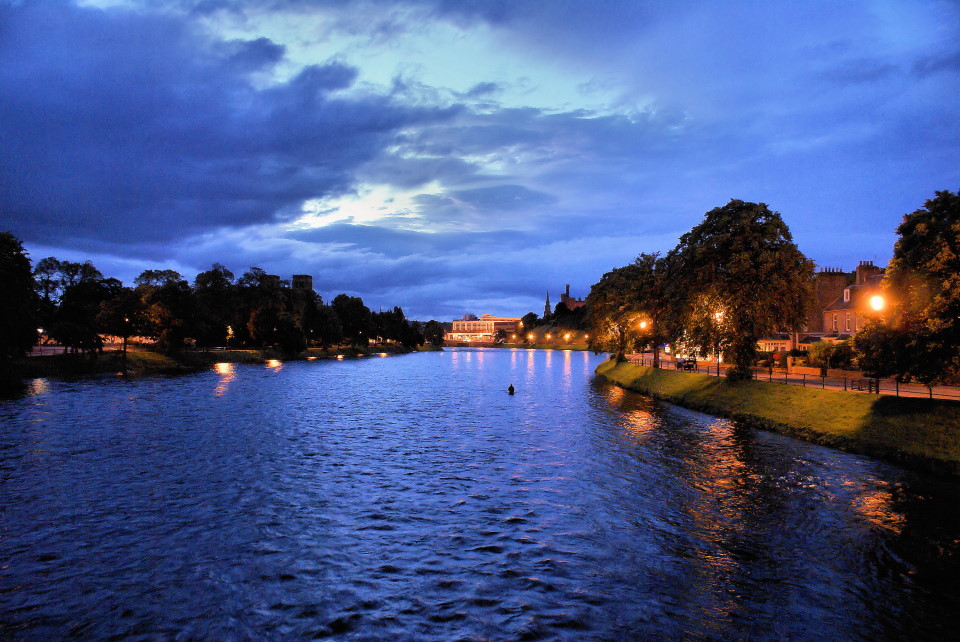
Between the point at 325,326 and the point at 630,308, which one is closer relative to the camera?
the point at 630,308

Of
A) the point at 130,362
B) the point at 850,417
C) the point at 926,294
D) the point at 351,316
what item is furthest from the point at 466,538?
the point at 351,316

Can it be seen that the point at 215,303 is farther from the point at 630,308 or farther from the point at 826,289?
the point at 826,289

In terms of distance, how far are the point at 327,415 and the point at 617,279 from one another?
56.5 m

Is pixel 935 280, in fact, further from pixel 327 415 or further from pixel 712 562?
pixel 327 415

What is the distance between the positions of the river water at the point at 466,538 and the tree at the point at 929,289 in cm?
596

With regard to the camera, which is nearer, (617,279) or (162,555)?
(162,555)

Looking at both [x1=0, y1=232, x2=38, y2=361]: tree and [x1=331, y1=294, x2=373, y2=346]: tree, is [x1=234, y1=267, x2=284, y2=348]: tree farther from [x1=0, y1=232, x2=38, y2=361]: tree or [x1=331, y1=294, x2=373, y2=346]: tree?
[x1=0, y1=232, x2=38, y2=361]: tree

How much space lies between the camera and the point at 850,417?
31.8 metres

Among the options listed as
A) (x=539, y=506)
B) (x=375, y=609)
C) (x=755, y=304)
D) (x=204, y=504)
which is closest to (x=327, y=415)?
(x=204, y=504)

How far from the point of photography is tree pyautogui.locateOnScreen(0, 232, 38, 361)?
49812 millimetres

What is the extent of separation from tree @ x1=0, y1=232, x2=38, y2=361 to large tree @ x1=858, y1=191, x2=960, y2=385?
6903cm

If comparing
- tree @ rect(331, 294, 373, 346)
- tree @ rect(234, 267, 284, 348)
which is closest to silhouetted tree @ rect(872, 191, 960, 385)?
tree @ rect(234, 267, 284, 348)

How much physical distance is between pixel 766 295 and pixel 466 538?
118 feet

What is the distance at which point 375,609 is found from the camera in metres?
12.7
